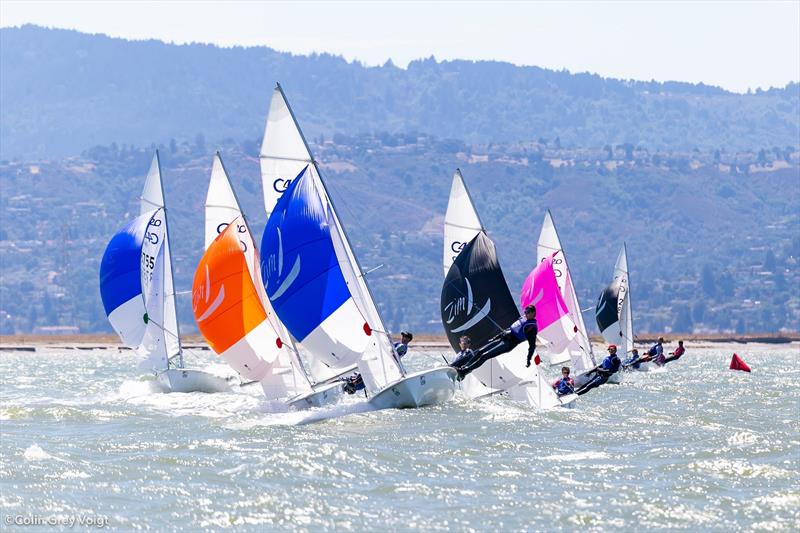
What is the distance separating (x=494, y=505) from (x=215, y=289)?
15473 mm

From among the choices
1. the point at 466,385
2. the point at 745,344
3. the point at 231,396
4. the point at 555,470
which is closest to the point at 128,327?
the point at 231,396

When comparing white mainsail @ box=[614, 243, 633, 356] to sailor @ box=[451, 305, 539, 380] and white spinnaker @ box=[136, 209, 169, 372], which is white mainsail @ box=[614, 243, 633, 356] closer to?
white spinnaker @ box=[136, 209, 169, 372]

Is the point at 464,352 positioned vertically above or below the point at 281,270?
below

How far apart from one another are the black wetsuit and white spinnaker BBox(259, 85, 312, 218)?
5.71m

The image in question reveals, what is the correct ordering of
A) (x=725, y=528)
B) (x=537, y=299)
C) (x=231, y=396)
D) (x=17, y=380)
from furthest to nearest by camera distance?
(x=17, y=380), (x=537, y=299), (x=231, y=396), (x=725, y=528)

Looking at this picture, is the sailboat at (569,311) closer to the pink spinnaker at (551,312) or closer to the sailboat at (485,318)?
the pink spinnaker at (551,312)

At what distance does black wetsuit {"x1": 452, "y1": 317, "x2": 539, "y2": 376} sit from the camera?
33.2 m

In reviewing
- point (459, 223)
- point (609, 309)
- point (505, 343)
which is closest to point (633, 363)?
point (609, 309)

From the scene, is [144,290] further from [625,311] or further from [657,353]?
[625,311]

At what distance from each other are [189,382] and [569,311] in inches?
522

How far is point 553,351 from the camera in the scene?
160ft

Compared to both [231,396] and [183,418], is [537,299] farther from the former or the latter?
[183,418]

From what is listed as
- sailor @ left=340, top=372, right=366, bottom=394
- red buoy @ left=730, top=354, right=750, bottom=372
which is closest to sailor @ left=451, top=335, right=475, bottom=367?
sailor @ left=340, top=372, right=366, bottom=394

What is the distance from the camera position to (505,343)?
3384 cm
